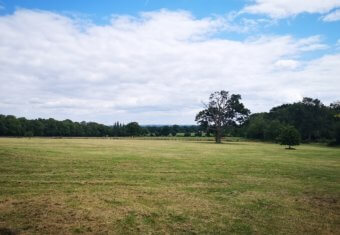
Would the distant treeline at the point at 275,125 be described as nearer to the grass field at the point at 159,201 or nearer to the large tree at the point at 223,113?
the large tree at the point at 223,113

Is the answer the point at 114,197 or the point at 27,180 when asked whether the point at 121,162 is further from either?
the point at 114,197

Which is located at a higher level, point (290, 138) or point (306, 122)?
point (306, 122)

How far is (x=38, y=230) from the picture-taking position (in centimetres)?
1027

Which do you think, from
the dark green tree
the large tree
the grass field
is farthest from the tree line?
the grass field

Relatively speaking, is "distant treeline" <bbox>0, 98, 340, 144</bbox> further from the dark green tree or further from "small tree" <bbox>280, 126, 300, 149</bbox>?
"small tree" <bbox>280, 126, 300, 149</bbox>

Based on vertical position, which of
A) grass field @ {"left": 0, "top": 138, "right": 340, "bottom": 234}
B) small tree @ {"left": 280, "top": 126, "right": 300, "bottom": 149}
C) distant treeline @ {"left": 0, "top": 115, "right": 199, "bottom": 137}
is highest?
distant treeline @ {"left": 0, "top": 115, "right": 199, "bottom": 137}

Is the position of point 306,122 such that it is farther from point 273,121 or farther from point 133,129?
point 133,129

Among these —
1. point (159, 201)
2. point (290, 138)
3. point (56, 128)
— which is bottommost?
point (159, 201)

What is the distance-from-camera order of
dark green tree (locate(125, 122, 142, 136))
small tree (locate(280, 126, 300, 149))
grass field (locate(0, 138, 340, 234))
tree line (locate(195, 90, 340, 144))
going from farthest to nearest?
dark green tree (locate(125, 122, 142, 136))
tree line (locate(195, 90, 340, 144))
small tree (locate(280, 126, 300, 149))
grass field (locate(0, 138, 340, 234))

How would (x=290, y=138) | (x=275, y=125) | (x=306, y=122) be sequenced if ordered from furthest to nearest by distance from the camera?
(x=306, y=122), (x=275, y=125), (x=290, y=138)

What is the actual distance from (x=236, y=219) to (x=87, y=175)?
376 inches

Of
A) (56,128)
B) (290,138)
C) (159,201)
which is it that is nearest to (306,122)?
(290,138)

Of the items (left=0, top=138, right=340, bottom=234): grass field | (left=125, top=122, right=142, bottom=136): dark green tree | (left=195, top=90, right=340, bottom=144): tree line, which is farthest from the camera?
(left=125, top=122, right=142, bottom=136): dark green tree

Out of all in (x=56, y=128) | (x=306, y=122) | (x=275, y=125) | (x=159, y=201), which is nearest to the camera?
(x=159, y=201)
